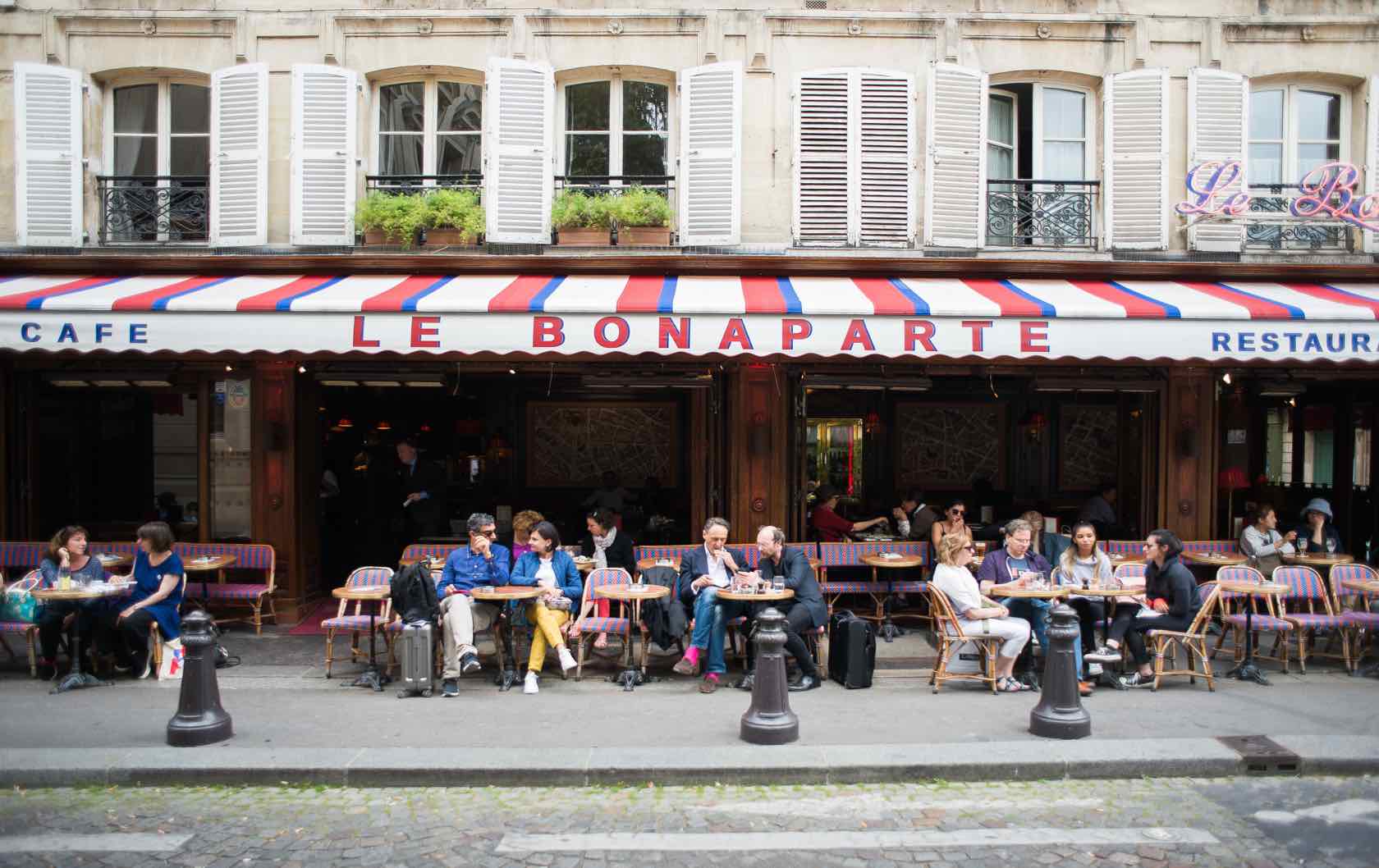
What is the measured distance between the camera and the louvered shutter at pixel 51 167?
33.1 feet

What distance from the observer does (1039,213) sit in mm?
10430

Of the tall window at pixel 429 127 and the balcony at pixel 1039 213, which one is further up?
the tall window at pixel 429 127

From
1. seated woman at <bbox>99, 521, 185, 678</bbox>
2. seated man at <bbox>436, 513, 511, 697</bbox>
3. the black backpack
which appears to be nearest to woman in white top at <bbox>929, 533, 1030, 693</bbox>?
seated man at <bbox>436, 513, 511, 697</bbox>

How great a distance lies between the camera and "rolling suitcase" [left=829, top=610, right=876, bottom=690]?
7.62 m

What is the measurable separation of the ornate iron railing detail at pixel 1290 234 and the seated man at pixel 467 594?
841 cm

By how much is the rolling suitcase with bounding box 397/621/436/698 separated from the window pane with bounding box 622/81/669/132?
5.91 m

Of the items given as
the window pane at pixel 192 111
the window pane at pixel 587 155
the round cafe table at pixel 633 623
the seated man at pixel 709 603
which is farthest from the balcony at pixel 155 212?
the seated man at pixel 709 603

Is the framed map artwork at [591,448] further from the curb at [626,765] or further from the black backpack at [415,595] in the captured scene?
the curb at [626,765]

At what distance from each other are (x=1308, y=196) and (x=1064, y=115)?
2.54 m

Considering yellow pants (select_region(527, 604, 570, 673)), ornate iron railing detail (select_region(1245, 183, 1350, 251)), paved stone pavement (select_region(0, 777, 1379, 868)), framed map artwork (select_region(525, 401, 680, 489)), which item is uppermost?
ornate iron railing detail (select_region(1245, 183, 1350, 251))

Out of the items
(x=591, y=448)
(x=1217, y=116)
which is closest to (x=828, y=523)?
(x=591, y=448)

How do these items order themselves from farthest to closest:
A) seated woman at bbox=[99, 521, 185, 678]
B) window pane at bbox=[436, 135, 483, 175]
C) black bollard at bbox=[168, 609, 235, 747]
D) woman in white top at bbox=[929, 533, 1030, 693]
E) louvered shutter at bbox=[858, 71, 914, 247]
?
window pane at bbox=[436, 135, 483, 175] < louvered shutter at bbox=[858, 71, 914, 247] < seated woman at bbox=[99, 521, 185, 678] < woman in white top at bbox=[929, 533, 1030, 693] < black bollard at bbox=[168, 609, 235, 747]

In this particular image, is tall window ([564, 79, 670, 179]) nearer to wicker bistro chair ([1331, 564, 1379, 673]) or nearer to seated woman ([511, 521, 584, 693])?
seated woman ([511, 521, 584, 693])

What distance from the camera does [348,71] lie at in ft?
33.0
